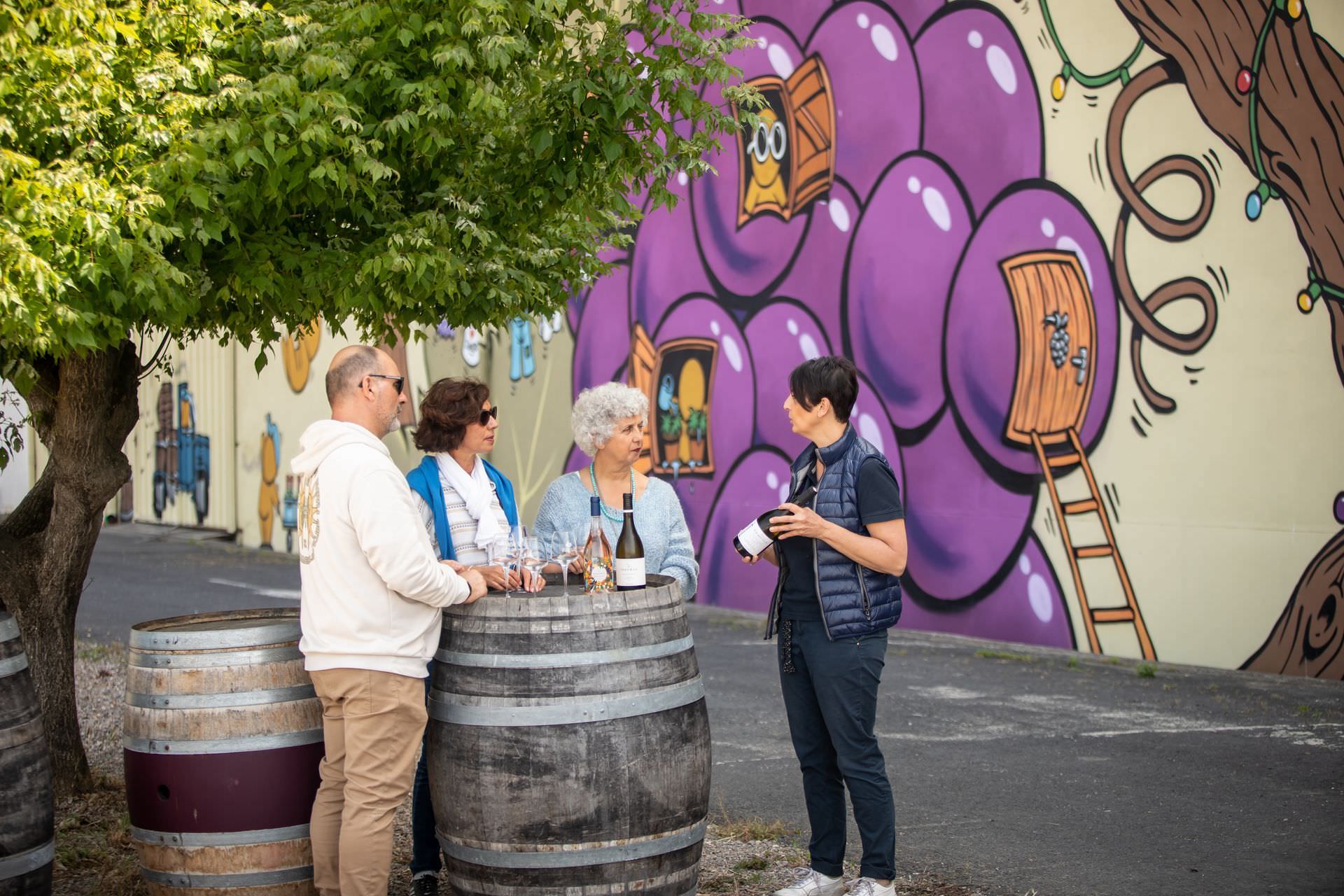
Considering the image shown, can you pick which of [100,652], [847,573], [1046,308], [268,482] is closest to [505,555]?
[847,573]

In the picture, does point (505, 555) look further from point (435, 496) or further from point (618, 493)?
point (618, 493)

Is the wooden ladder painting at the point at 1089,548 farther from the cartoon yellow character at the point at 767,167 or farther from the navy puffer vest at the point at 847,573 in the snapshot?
the navy puffer vest at the point at 847,573

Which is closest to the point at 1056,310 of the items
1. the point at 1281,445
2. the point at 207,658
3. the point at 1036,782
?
the point at 1281,445

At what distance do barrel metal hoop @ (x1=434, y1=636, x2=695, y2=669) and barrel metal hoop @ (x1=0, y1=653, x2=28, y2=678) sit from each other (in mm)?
1356

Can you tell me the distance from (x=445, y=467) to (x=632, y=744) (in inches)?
53.2

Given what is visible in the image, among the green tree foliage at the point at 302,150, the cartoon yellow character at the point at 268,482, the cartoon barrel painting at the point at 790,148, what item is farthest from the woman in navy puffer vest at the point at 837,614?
the cartoon yellow character at the point at 268,482

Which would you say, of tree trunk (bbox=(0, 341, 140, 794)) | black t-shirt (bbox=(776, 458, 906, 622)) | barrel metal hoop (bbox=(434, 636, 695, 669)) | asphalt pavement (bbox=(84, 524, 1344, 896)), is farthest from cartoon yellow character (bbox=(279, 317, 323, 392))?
barrel metal hoop (bbox=(434, 636, 695, 669))

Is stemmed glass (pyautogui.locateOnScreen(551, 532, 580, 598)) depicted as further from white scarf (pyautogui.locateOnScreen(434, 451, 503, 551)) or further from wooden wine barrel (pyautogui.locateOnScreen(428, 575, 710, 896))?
wooden wine barrel (pyautogui.locateOnScreen(428, 575, 710, 896))

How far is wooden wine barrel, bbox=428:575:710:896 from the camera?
4.04 m

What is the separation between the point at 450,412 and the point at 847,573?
5.02 feet

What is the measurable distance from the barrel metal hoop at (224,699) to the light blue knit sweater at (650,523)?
1145 millimetres

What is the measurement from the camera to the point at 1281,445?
8789 millimetres

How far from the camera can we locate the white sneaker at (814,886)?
4703 millimetres

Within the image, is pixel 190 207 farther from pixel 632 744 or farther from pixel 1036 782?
pixel 1036 782
